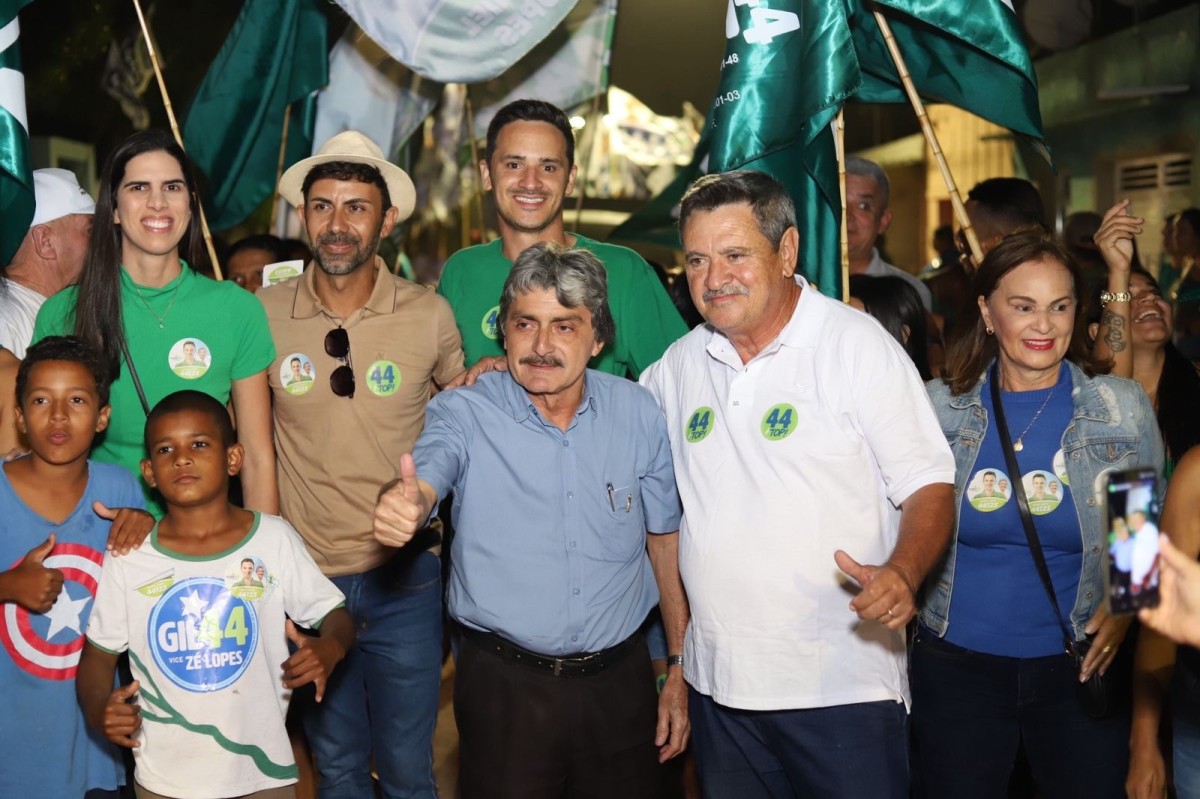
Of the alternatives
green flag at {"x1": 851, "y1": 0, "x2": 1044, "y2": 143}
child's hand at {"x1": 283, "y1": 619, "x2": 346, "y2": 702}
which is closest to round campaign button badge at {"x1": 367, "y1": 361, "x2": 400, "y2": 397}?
child's hand at {"x1": 283, "y1": 619, "x2": 346, "y2": 702}

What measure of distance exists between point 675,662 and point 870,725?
1.95 feet

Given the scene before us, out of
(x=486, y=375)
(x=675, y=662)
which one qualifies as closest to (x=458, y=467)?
(x=486, y=375)

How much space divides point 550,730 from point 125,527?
119cm

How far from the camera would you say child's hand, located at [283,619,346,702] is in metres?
2.90

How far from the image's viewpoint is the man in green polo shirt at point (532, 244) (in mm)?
3779

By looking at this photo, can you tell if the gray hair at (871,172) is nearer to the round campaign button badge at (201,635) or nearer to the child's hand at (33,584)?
the round campaign button badge at (201,635)

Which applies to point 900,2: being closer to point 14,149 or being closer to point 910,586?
point 910,586

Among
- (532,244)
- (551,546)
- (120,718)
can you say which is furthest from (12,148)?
(551,546)

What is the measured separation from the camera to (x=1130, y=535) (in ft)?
5.69

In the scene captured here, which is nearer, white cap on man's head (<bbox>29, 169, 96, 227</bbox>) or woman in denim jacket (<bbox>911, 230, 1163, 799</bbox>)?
woman in denim jacket (<bbox>911, 230, 1163, 799</bbox>)

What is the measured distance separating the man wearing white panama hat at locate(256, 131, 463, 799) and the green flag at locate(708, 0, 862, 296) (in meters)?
1.13

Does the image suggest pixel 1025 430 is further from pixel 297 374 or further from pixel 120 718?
pixel 120 718

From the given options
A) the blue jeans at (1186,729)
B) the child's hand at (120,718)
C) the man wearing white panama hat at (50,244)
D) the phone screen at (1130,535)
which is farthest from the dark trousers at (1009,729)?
the man wearing white panama hat at (50,244)

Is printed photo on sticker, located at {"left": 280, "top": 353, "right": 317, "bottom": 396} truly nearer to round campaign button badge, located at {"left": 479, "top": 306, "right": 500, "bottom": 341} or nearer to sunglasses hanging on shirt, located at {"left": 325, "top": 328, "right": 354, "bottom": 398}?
sunglasses hanging on shirt, located at {"left": 325, "top": 328, "right": 354, "bottom": 398}
